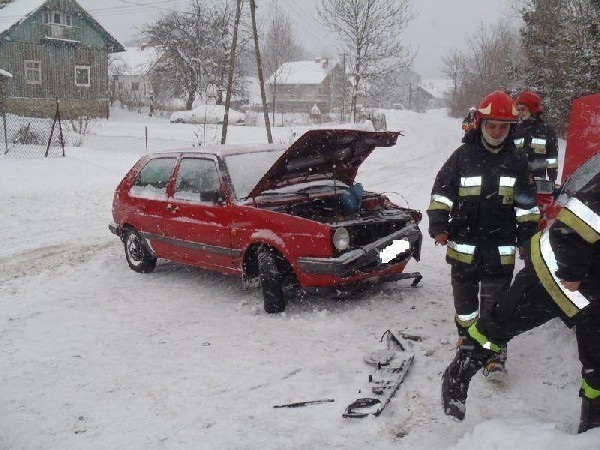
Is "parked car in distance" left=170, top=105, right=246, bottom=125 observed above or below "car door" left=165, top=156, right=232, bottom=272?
above

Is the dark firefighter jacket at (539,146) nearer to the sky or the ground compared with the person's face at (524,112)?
nearer to the ground

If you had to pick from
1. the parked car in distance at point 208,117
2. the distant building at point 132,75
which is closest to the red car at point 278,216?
the parked car in distance at point 208,117

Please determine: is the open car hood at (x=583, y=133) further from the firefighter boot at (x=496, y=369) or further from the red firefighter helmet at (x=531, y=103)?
the firefighter boot at (x=496, y=369)

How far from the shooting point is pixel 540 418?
324 cm

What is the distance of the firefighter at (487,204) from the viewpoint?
3.63 meters

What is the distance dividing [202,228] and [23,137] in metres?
14.2

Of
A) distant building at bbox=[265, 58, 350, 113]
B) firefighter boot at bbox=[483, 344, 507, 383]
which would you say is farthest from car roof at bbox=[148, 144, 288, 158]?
distant building at bbox=[265, 58, 350, 113]

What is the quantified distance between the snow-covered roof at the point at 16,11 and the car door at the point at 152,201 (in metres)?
32.0

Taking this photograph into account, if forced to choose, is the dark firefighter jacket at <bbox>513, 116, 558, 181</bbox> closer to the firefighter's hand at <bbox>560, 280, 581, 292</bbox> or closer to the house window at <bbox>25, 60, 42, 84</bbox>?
the firefighter's hand at <bbox>560, 280, 581, 292</bbox>

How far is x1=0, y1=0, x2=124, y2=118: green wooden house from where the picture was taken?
3369 cm

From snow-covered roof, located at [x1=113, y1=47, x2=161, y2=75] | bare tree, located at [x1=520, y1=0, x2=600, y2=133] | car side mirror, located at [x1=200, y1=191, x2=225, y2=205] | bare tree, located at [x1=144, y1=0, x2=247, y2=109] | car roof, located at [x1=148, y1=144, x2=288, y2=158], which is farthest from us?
snow-covered roof, located at [x1=113, y1=47, x2=161, y2=75]

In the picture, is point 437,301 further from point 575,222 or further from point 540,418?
point 575,222

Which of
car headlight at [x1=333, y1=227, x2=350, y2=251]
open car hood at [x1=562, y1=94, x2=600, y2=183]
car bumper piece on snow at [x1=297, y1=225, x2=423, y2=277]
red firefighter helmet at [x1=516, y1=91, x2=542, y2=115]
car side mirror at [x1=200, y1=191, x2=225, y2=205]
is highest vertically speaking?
red firefighter helmet at [x1=516, y1=91, x2=542, y2=115]

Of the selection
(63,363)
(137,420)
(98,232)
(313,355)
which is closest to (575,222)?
(313,355)
